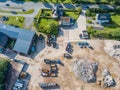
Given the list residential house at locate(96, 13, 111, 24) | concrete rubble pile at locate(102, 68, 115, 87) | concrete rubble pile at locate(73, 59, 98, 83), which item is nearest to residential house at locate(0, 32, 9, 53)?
concrete rubble pile at locate(73, 59, 98, 83)

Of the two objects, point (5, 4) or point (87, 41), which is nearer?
point (87, 41)

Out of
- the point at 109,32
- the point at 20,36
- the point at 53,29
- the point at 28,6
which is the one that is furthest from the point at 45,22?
the point at 109,32

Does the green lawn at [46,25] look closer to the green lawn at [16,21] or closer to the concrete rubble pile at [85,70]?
the green lawn at [16,21]

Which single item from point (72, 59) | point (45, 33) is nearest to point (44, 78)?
point (72, 59)

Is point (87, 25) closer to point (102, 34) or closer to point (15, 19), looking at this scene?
point (102, 34)

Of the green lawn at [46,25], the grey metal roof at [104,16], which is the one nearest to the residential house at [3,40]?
the green lawn at [46,25]

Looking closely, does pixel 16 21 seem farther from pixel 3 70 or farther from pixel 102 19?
pixel 102 19
